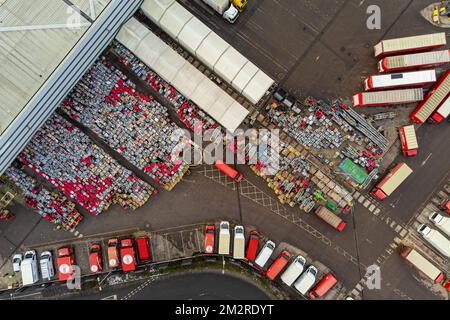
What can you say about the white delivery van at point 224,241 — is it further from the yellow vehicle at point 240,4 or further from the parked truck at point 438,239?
the yellow vehicle at point 240,4

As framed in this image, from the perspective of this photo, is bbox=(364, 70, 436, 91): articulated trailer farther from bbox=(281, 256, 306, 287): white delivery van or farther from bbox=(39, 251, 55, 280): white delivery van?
bbox=(39, 251, 55, 280): white delivery van

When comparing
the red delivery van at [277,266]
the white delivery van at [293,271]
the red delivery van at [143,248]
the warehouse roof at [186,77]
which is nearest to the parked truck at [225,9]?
the warehouse roof at [186,77]

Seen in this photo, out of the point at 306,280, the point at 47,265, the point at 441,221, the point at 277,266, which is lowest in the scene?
the point at 47,265

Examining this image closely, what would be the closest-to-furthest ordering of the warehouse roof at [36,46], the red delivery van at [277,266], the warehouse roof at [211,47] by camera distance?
the warehouse roof at [36,46] < the warehouse roof at [211,47] < the red delivery van at [277,266]

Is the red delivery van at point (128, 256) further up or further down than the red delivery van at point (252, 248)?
further down

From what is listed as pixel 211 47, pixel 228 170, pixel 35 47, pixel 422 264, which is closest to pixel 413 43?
pixel 211 47

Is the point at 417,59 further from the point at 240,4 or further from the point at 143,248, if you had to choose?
the point at 143,248

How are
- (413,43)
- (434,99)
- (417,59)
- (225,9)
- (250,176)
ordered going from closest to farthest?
(413,43) < (417,59) < (434,99) < (225,9) < (250,176)

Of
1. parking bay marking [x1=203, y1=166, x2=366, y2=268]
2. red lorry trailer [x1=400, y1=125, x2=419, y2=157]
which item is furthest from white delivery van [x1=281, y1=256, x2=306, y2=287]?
red lorry trailer [x1=400, y1=125, x2=419, y2=157]
